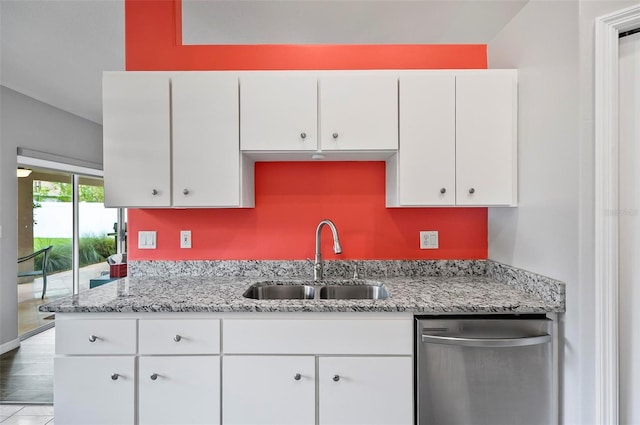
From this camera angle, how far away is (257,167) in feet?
7.39

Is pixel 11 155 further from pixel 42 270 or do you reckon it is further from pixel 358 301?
pixel 358 301

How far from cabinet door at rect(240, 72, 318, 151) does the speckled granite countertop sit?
2.85 feet

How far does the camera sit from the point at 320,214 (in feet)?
7.43

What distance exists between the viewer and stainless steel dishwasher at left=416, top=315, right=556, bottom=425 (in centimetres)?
151

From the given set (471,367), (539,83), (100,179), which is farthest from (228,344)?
(100,179)

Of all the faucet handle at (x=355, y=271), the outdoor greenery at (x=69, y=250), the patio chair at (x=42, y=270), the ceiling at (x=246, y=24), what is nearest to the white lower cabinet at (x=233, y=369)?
the faucet handle at (x=355, y=271)

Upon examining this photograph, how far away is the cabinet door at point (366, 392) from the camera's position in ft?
5.00

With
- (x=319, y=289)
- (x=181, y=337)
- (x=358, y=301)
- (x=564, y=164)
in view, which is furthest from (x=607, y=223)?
(x=181, y=337)

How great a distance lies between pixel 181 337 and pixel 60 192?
4.21m

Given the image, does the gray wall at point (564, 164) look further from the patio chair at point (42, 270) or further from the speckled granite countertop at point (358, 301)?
the patio chair at point (42, 270)

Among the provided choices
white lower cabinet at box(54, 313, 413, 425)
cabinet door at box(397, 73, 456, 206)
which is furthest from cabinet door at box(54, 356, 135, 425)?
cabinet door at box(397, 73, 456, 206)

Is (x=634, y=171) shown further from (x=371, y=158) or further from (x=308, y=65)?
(x=308, y=65)

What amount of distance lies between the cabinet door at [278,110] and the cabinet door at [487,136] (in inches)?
33.2

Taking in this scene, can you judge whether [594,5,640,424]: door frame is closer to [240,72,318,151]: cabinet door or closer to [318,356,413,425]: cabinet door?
[318,356,413,425]: cabinet door
